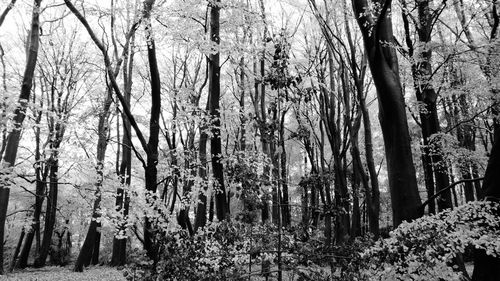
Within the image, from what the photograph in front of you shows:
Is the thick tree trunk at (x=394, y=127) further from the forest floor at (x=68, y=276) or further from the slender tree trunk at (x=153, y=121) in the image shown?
the forest floor at (x=68, y=276)

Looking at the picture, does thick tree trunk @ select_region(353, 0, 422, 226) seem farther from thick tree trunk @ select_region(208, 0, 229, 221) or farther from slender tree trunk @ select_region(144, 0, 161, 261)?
slender tree trunk @ select_region(144, 0, 161, 261)

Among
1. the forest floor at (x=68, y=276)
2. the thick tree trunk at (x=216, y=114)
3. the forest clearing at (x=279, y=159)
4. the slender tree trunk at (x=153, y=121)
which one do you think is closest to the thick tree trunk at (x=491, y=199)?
the forest clearing at (x=279, y=159)

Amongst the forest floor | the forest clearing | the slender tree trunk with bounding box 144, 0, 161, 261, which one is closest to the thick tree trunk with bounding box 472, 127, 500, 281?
the forest clearing

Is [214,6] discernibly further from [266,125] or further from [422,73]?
[422,73]

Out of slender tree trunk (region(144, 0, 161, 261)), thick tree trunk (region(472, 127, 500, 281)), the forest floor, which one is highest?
slender tree trunk (region(144, 0, 161, 261))

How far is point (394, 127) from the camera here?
360cm

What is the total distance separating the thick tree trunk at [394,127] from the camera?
11.3 feet

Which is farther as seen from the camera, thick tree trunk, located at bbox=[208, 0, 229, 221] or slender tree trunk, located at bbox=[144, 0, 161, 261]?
thick tree trunk, located at bbox=[208, 0, 229, 221]

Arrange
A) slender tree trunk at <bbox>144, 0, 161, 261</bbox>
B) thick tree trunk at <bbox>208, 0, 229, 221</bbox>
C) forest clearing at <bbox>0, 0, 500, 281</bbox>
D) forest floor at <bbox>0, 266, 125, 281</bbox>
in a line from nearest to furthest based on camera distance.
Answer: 1. forest clearing at <bbox>0, 0, 500, 281</bbox>
2. slender tree trunk at <bbox>144, 0, 161, 261</bbox>
3. thick tree trunk at <bbox>208, 0, 229, 221</bbox>
4. forest floor at <bbox>0, 266, 125, 281</bbox>

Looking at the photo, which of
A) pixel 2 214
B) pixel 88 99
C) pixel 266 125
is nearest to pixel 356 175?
pixel 266 125

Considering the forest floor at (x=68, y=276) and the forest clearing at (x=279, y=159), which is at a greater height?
the forest clearing at (x=279, y=159)

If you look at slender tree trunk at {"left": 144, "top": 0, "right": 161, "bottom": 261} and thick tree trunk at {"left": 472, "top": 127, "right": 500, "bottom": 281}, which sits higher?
slender tree trunk at {"left": 144, "top": 0, "right": 161, "bottom": 261}

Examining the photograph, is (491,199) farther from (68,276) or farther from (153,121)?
(68,276)

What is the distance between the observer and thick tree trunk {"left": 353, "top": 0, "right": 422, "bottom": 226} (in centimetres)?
346
